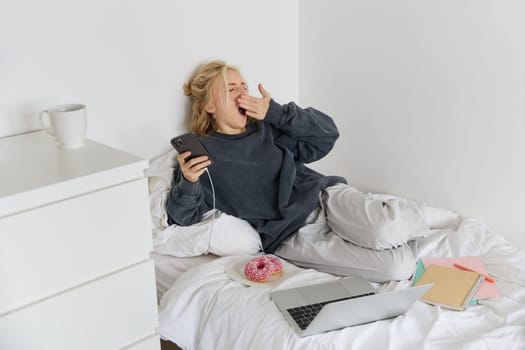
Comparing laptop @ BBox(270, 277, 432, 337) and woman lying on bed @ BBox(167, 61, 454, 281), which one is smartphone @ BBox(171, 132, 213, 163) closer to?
woman lying on bed @ BBox(167, 61, 454, 281)

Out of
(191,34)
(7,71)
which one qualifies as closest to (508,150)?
(191,34)

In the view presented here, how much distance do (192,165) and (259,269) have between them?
34 cm

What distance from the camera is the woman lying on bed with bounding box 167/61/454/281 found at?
1.90 meters

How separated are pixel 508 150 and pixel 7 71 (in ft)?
4.94

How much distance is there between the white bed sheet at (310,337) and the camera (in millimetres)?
1479

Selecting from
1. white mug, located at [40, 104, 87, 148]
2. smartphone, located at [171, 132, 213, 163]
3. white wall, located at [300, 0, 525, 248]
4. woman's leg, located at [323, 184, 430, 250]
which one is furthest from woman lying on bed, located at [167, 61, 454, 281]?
white mug, located at [40, 104, 87, 148]

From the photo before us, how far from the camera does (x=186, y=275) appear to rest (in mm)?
1773

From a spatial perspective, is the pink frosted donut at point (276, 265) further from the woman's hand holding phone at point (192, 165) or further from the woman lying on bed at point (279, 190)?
the woman's hand holding phone at point (192, 165)

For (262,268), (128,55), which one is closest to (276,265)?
(262,268)

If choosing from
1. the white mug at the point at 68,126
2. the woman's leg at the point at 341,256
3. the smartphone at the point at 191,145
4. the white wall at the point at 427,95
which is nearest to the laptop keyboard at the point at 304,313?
the woman's leg at the point at 341,256

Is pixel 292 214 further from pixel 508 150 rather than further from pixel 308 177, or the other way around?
pixel 508 150

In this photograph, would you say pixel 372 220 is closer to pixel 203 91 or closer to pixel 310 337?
pixel 310 337

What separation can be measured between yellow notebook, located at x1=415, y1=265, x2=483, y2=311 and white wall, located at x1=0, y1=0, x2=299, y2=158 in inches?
37.2

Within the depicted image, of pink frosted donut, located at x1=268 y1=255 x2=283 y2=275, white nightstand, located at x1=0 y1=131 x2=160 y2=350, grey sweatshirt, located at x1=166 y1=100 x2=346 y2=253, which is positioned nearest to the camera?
white nightstand, located at x1=0 y1=131 x2=160 y2=350
